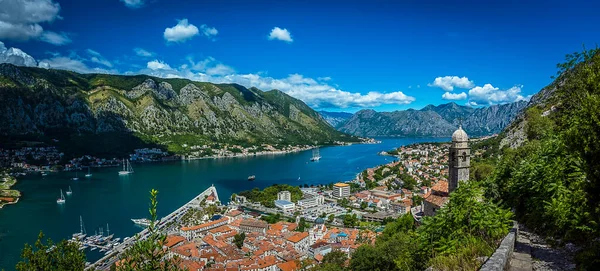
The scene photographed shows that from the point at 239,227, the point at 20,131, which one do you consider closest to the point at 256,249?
the point at 239,227

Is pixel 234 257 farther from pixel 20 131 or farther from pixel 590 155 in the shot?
pixel 20 131

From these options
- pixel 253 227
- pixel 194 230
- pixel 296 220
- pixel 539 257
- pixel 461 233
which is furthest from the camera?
pixel 296 220

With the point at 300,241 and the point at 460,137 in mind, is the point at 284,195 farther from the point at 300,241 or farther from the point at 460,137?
the point at 460,137

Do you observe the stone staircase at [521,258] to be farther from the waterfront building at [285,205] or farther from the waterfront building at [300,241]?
the waterfront building at [285,205]

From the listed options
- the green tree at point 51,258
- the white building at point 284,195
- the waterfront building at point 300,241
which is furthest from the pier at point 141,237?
the waterfront building at point 300,241

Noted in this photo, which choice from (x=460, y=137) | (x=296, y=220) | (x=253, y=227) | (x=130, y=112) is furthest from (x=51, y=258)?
(x=130, y=112)

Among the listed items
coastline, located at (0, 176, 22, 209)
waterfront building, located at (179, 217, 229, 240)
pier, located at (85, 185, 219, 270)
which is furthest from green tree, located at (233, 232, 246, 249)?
coastline, located at (0, 176, 22, 209)

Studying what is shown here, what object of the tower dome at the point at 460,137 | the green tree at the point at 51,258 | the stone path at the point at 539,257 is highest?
the tower dome at the point at 460,137
